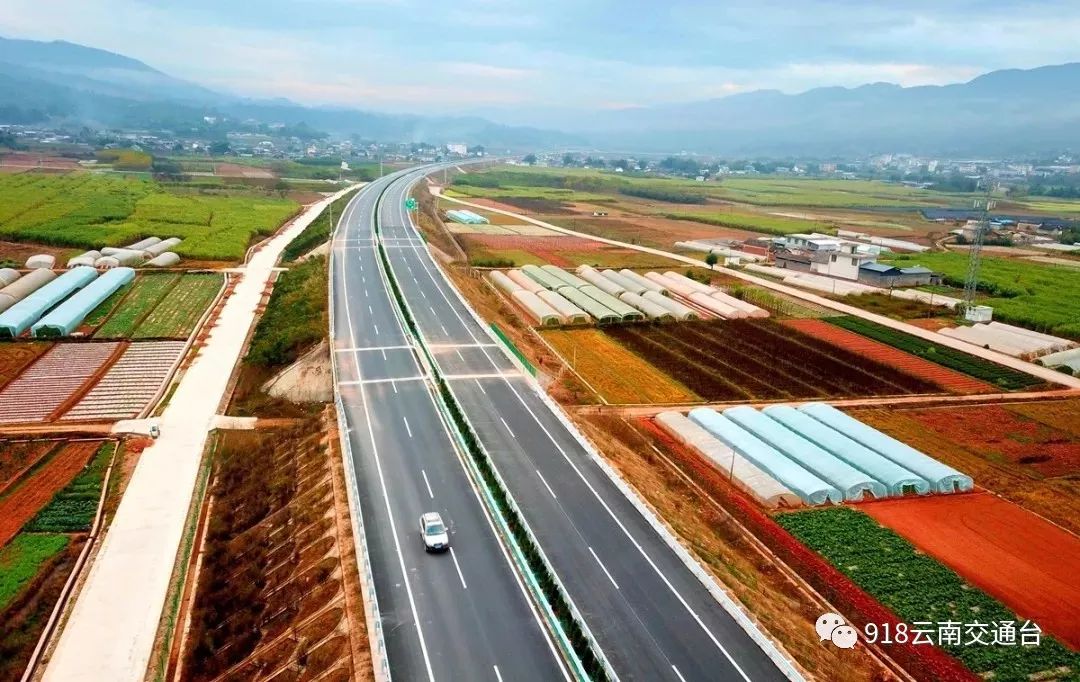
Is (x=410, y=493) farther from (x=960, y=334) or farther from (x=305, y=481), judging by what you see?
(x=960, y=334)

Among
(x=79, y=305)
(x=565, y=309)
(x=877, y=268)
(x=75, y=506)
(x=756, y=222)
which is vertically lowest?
(x=75, y=506)

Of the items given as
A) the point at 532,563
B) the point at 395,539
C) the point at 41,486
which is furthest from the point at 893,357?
the point at 41,486

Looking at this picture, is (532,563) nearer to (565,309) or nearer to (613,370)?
(613,370)

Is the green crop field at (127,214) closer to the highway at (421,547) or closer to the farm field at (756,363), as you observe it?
the highway at (421,547)

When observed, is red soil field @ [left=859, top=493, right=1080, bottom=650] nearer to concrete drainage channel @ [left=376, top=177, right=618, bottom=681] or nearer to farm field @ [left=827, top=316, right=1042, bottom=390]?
concrete drainage channel @ [left=376, top=177, right=618, bottom=681]

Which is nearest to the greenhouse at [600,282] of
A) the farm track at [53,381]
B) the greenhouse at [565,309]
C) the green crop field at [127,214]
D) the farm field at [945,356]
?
the greenhouse at [565,309]
